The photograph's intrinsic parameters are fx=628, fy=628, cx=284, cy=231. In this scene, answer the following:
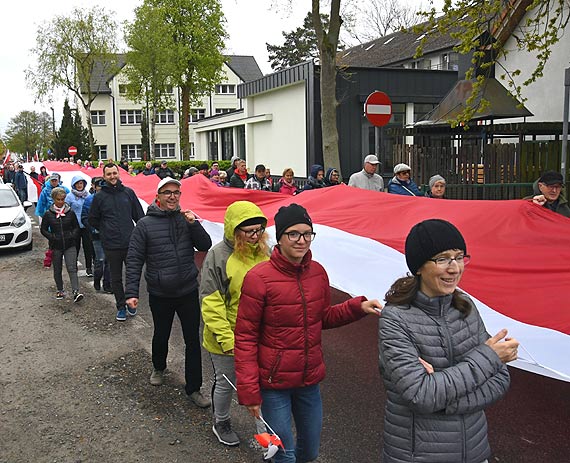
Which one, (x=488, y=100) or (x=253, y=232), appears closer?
(x=253, y=232)

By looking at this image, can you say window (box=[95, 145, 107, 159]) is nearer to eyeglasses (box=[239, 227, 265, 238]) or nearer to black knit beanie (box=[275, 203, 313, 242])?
eyeglasses (box=[239, 227, 265, 238])

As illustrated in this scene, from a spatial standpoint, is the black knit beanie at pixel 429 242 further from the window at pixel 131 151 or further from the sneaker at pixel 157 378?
the window at pixel 131 151

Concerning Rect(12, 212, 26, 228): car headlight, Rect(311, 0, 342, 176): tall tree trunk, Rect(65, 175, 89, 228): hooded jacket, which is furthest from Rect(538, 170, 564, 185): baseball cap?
Rect(12, 212, 26, 228): car headlight

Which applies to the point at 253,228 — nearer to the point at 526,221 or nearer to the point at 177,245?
the point at 177,245

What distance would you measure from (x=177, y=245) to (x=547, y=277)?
120 inches

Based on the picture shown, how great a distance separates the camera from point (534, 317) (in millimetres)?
4492

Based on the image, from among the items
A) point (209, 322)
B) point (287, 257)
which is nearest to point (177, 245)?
point (209, 322)

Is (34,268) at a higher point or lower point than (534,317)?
lower

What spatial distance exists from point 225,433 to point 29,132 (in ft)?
327

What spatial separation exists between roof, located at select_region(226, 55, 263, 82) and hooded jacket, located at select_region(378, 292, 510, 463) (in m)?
79.3

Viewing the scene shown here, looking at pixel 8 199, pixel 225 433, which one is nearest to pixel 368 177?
pixel 225 433

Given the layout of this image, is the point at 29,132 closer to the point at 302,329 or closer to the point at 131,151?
the point at 131,151

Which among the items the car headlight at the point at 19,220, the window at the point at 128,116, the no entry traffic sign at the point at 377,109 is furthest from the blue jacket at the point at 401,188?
the window at the point at 128,116

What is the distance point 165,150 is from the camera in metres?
75.2
